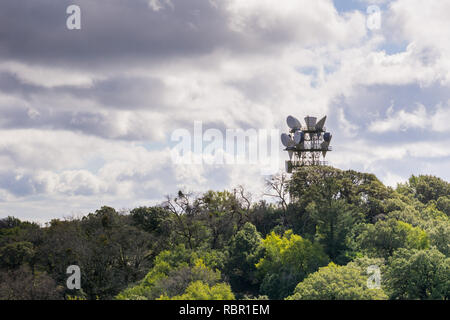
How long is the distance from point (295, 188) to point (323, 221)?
1621cm

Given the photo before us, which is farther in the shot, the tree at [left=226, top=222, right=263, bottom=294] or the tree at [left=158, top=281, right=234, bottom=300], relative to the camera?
the tree at [left=226, top=222, right=263, bottom=294]

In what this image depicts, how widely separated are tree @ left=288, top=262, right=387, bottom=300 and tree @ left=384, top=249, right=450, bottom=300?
2567 mm

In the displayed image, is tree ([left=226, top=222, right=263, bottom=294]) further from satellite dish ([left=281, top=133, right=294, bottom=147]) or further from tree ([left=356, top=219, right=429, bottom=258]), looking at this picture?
satellite dish ([left=281, top=133, right=294, bottom=147])

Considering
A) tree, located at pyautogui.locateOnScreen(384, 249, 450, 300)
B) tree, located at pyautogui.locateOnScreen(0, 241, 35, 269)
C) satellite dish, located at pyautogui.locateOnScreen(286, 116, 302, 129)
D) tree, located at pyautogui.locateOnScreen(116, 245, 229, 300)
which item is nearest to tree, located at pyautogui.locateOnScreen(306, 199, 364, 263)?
tree, located at pyautogui.locateOnScreen(116, 245, 229, 300)

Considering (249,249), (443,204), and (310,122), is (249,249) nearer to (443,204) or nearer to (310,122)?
(310,122)

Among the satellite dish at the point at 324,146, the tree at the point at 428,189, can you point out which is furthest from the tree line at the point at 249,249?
the tree at the point at 428,189

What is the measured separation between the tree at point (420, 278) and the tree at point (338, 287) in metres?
2.57

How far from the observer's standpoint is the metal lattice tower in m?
86.2

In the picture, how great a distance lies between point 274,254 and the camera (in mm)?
64312

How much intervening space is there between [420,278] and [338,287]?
8.95m

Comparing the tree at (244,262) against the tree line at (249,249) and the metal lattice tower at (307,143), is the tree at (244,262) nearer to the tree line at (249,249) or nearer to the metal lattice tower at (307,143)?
the tree line at (249,249)

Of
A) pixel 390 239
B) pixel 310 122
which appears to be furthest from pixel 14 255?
pixel 310 122

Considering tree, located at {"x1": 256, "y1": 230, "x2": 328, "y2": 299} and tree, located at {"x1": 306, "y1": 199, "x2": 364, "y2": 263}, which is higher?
tree, located at {"x1": 306, "y1": 199, "x2": 364, "y2": 263}

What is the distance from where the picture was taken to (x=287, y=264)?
200 ft
